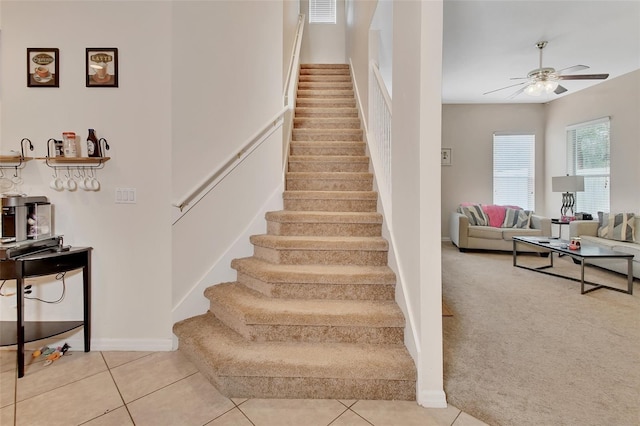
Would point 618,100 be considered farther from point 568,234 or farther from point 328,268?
point 328,268

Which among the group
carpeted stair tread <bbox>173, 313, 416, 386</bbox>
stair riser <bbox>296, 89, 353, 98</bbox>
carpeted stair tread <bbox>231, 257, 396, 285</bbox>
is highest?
stair riser <bbox>296, 89, 353, 98</bbox>

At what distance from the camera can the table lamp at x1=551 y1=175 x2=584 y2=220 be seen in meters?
4.80

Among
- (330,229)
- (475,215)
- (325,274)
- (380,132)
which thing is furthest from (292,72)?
(475,215)

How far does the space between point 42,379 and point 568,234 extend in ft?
20.7

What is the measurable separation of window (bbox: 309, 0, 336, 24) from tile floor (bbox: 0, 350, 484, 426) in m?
6.82

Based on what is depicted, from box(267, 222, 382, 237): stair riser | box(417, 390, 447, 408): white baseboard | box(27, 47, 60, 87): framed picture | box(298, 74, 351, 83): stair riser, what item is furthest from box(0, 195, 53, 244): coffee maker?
box(298, 74, 351, 83): stair riser

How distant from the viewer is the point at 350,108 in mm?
4152

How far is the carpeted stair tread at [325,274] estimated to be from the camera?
6.60ft

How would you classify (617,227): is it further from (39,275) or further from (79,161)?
(39,275)

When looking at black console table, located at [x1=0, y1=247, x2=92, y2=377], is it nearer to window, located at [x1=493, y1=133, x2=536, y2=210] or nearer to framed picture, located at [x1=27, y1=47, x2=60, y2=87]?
framed picture, located at [x1=27, y1=47, x2=60, y2=87]

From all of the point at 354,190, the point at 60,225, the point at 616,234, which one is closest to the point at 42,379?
the point at 60,225

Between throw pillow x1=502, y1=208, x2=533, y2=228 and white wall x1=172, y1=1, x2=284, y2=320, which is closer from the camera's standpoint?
white wall x1=172, y1=1, x2=284, y2=320

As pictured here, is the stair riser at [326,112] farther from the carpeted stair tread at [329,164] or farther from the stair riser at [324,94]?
the carpeted stair tread at [329,164]

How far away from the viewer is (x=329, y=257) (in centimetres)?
228
